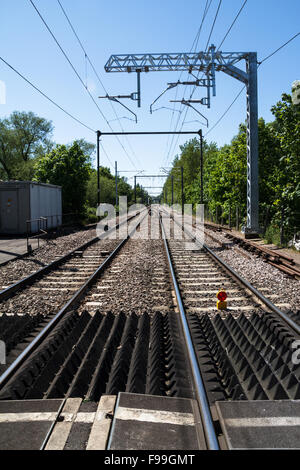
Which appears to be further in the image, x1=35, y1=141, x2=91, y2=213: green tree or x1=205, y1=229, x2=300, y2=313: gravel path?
x1=35, y1=141, x2=91, y2=213: green tree

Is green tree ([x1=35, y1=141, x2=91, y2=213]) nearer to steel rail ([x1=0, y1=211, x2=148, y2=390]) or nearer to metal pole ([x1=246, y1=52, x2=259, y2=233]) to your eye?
metal pole ([x1=246, y1=52, x2=259, y2=233])

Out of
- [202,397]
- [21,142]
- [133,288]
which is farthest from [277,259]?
[21,142]

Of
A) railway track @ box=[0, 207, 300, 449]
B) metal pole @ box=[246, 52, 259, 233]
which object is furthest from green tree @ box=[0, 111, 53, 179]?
railway track @ box=[0, 207, 300, 449]

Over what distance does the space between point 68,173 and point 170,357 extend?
30.2 meters

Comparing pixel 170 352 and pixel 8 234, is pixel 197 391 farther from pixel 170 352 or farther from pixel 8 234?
pixel 8 234

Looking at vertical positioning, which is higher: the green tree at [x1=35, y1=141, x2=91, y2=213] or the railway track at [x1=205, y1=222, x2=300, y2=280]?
the green tree at [x1=35, y1=141, x2=91, y2=213]

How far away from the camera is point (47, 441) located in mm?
2842

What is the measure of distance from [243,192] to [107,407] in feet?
62.6

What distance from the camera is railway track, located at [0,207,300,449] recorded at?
141 inches

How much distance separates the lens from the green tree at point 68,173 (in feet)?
107

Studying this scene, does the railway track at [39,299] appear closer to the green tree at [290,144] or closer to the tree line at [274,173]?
the green tree at [290,144]

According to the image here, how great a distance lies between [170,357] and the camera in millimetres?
4441

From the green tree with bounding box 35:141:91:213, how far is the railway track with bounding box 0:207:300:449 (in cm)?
2669

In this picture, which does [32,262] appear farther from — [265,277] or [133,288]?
[265,277]
